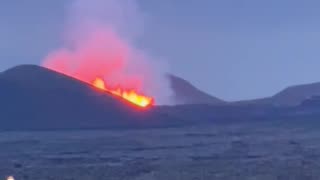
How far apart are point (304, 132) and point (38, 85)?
3640 cm

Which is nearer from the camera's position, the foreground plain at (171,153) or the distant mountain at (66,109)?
the foreground plain at (171,153)

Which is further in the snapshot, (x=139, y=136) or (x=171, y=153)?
(x=139, y=136)

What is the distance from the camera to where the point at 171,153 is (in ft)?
371

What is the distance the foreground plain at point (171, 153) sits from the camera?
77812mm

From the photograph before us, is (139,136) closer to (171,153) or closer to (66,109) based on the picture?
(66,109)

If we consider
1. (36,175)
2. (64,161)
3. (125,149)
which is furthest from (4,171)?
(125,149)

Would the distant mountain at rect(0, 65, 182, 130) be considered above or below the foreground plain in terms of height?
above

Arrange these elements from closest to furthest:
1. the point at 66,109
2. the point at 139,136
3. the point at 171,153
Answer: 1. the point at 171,153
2. the point at 139,136
3. the point at 66,109

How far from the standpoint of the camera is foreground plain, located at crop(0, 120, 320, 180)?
255 feet

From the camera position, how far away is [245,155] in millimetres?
104812

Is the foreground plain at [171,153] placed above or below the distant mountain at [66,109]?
below

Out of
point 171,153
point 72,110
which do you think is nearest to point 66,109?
point 72,110

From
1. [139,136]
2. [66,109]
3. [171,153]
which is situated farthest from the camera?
[66,109]

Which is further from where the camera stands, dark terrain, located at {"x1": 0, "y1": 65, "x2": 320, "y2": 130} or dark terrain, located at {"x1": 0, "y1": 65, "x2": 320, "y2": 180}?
dark terrain, located at {"x1": 0, "y1": 65, "x2": 320, "y2": 130}
